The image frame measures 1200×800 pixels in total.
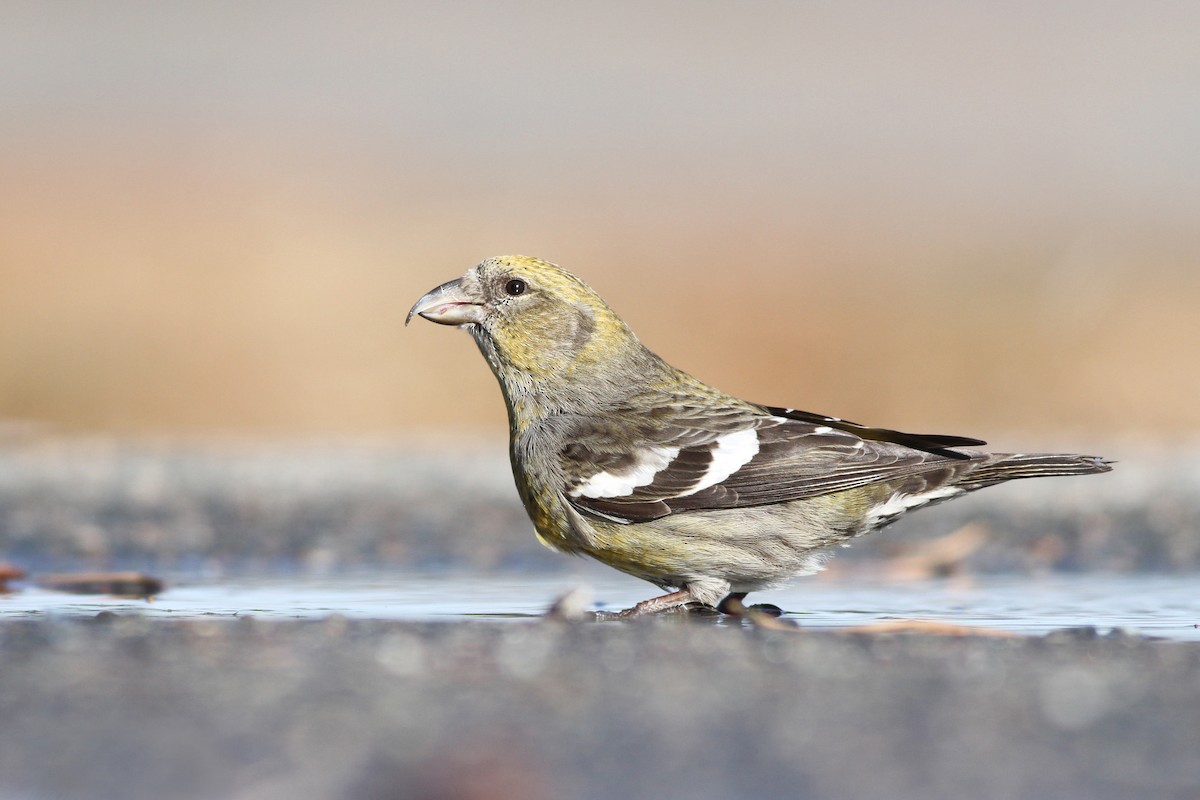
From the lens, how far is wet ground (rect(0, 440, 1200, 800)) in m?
3.17

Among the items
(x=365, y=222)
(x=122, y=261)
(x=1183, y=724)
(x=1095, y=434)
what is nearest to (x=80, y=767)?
(x=1183, y=724)

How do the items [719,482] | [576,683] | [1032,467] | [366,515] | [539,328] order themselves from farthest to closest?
[366,515], [539,328], [719,482], [1032,467], [576,683]

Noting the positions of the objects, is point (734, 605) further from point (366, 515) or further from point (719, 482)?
point (366, 515)

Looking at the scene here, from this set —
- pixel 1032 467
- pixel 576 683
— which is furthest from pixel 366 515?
pixel 576 683

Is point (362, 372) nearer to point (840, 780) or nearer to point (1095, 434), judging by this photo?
point (1095, 434)

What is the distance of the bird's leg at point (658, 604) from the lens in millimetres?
5426

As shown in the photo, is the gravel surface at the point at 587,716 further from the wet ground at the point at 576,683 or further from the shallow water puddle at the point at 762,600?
the shallow water puddle at the point at 762,600

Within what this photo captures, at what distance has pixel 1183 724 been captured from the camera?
3.49 metres

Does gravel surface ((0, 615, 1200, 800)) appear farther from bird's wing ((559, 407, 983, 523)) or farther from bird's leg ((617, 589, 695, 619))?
bird's wing ((559, 407, 983, 523))

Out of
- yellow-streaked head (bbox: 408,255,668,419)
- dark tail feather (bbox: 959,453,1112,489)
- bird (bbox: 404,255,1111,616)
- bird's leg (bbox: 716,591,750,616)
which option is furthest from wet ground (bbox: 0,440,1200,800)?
yellow-streaked head (bbox: 408,255,668,419)

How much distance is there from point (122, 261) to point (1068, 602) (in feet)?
41.9

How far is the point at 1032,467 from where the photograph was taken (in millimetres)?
5441

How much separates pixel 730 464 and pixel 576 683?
1.91 meters

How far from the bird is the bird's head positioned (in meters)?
0.16
